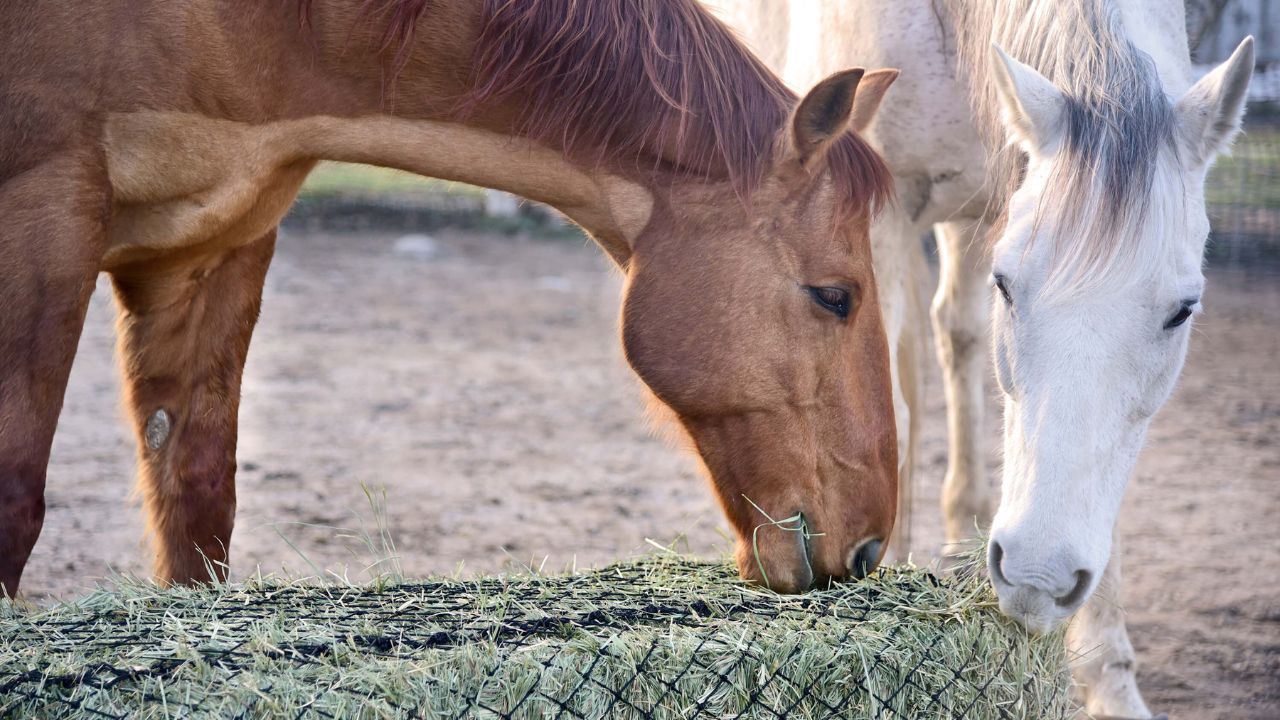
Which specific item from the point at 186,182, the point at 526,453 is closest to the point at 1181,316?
the point at 186,182

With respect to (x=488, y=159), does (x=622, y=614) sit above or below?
below

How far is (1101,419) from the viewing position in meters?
2.03

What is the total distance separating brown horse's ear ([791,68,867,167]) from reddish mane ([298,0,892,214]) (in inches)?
2.4

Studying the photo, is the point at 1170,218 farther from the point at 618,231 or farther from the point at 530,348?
the point at 530,348

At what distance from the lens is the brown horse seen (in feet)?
7.75

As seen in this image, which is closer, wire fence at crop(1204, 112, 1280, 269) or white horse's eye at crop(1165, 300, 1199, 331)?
white horse's eye at crop(1165, 300, 1199, 331)

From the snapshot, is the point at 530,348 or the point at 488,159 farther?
the point at 530,348

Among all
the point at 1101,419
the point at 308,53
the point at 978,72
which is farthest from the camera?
the point at 978,72

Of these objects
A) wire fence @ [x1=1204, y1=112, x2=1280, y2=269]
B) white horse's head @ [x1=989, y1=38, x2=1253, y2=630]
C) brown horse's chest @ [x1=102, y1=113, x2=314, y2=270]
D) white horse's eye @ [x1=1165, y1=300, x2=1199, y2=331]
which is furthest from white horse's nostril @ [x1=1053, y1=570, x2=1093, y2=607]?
wire fence @ [x1=1204, y1=112, x2=1280, y2=269]

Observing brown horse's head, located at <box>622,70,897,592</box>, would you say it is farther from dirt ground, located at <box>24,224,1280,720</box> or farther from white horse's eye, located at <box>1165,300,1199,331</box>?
white horse's eye, located at <box>1165,300,1199,331</box>

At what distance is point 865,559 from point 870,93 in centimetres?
96

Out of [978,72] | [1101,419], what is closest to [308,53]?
[978,72]

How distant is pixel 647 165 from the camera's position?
97.7 inches

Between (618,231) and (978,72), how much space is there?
2.86ft
